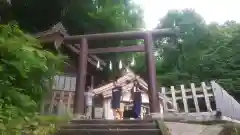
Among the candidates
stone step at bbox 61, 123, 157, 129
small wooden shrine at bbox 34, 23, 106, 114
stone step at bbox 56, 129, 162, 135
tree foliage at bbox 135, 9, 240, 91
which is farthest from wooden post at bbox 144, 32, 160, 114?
tree foliage at bbox 135, 9, 240, 91

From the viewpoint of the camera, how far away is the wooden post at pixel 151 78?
10406 millimetres

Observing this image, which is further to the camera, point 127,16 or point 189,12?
point 189,12

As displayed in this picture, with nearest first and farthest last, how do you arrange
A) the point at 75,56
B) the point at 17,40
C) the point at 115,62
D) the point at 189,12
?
the point at 17,40, the point at 75,56, the point at 115,62, the point at 189,12

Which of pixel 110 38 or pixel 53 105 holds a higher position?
pixel 110 38

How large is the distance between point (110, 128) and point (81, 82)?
11.5 ft

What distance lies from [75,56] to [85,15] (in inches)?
104

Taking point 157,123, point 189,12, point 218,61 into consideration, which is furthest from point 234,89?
point 157,123

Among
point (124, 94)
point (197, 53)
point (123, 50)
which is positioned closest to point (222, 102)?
point (123, 50)

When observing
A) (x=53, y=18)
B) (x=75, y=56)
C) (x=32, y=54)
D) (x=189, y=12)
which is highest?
(x=189, y=12)

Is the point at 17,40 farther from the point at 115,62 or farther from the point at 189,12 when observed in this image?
the point at 189,12

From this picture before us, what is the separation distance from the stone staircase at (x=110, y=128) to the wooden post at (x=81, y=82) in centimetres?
182

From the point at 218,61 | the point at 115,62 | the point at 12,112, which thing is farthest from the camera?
the point at 218,61

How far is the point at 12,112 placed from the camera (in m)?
6.44

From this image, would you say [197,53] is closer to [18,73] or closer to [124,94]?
[124,94]
